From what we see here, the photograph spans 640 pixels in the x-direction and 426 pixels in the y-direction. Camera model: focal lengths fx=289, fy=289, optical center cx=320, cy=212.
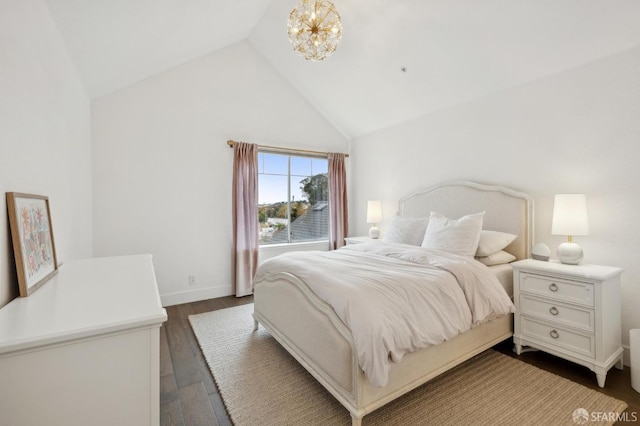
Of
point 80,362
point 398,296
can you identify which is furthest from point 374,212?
point 80,362

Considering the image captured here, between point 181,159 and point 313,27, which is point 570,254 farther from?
point 181,159

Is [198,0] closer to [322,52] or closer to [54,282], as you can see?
[322,52]

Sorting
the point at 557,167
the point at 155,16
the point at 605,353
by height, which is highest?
the point at 155,16

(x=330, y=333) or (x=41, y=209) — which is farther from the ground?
(x=41, y=209)

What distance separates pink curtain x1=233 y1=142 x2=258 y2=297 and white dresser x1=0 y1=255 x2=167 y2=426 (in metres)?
2.70

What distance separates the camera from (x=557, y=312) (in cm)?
213

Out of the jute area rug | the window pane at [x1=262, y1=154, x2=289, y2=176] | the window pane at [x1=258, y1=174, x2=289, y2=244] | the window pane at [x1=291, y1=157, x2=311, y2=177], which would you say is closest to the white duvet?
the jute area rug

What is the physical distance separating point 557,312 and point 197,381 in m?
2.65

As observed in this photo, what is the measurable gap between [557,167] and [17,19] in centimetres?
370

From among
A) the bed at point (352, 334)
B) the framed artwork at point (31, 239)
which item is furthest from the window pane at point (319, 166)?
the framed artwork at point (31, 239)

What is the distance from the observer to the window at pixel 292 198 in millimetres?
4324

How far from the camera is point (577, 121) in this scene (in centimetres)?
246

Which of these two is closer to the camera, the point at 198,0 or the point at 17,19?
the point at 17,19

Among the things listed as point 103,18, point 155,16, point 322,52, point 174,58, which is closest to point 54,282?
point 103,18
